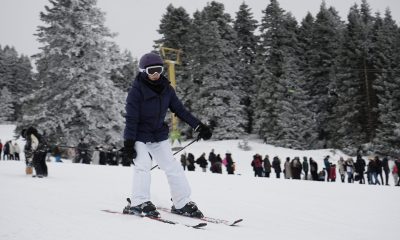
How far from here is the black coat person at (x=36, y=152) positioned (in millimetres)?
10258

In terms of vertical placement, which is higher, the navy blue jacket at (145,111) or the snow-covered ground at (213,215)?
the navy blue jacket at (145,111)

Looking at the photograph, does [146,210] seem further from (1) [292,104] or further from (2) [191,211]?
(1) [292,104]

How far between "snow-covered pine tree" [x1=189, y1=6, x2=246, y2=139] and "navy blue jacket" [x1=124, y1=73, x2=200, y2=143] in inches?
1405

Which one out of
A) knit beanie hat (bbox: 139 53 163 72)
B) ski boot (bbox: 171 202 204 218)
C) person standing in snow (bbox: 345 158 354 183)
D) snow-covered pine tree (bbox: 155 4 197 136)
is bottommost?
person standing in snow (bbox: 345 158 354 183)

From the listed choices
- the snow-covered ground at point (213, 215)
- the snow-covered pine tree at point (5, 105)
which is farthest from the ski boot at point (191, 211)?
the snow-covered pine tree at point (5, 105)

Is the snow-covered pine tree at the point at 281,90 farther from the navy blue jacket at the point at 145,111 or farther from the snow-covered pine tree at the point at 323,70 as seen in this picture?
the navy blue jacket at the point at 145,111

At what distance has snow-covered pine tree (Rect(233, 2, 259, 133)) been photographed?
46.3m

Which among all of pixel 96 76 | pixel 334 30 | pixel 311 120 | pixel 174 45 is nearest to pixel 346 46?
pixel 334 30

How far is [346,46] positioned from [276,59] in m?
7.37

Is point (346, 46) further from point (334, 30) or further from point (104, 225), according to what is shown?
point (104, 225)

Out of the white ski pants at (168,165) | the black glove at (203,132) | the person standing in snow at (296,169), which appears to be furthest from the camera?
the person standing in snow at (296,169)

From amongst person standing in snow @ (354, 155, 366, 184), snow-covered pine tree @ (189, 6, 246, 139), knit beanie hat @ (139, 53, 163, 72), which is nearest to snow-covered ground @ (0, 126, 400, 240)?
knit beanie hat @ (139, 53, 163, 72)

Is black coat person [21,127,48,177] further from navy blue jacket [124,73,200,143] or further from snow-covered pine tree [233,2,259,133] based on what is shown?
snow-covered pine tree [233,2,259,133]

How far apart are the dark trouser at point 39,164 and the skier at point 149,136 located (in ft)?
20.8
